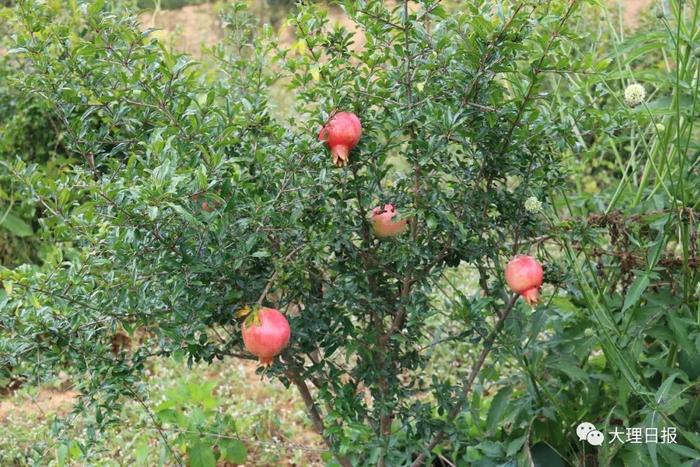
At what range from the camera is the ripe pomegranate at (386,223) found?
1669mm

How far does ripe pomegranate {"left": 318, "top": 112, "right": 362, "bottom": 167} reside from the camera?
1.49 m

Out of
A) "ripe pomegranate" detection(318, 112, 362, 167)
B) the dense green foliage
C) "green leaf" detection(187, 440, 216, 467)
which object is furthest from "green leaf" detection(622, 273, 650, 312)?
"green leaf" detection(187, 440, 216, 467)

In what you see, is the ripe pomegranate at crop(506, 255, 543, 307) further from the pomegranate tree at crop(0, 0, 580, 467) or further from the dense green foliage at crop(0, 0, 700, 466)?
the dense green foliage at crop(0, 0, 700, 466)

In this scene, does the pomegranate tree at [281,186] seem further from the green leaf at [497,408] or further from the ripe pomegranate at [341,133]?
the green leaf at [497,408]

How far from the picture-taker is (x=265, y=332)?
1.46 m

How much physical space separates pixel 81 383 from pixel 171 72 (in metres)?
0.68

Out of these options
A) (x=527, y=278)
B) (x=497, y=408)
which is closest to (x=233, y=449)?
(x=497, y=408)

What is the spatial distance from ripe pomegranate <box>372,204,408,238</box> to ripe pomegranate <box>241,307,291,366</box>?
0.31 m

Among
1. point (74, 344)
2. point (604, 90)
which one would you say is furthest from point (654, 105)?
point (74, 344)

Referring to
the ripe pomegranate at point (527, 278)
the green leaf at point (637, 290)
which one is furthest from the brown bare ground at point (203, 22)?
the ripe pomegranate at point (527, 278)

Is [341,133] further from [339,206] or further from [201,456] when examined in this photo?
[201,456]

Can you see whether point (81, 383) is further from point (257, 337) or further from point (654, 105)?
point (654, 105)

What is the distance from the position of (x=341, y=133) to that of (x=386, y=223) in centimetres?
26

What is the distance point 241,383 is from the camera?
321 cm
